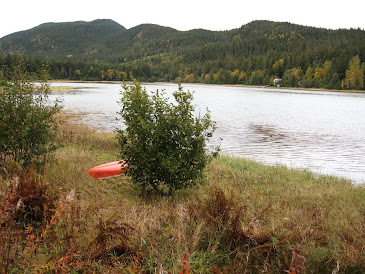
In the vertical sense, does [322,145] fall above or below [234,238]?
below

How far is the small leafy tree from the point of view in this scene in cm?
727

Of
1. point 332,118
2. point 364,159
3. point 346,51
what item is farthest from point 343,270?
point 346,51

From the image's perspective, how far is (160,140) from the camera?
7402 millimetres

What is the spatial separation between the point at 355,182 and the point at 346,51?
130745mm

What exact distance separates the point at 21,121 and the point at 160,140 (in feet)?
11.2

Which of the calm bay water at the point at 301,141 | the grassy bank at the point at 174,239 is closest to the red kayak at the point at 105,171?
the grassy bank at the point at 174,239

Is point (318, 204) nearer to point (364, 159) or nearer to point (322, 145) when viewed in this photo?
point (364, 159)

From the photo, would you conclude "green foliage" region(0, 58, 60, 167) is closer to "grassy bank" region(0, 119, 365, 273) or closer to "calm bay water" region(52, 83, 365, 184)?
"grassy bank" region(0, 119, 365, 273)

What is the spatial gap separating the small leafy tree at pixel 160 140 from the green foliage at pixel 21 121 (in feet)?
6.59

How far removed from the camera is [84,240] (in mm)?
4082

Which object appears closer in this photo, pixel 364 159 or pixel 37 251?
pixel 37 251

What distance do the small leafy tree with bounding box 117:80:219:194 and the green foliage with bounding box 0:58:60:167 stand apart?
201 centimetres

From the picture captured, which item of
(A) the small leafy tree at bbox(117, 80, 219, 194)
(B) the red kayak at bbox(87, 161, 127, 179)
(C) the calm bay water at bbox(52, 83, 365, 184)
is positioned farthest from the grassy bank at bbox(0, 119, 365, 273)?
(C) the calm bay water at bbox(52, 83, 365, 184)

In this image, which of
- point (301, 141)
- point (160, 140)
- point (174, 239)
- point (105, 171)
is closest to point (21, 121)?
point (105, 171)
